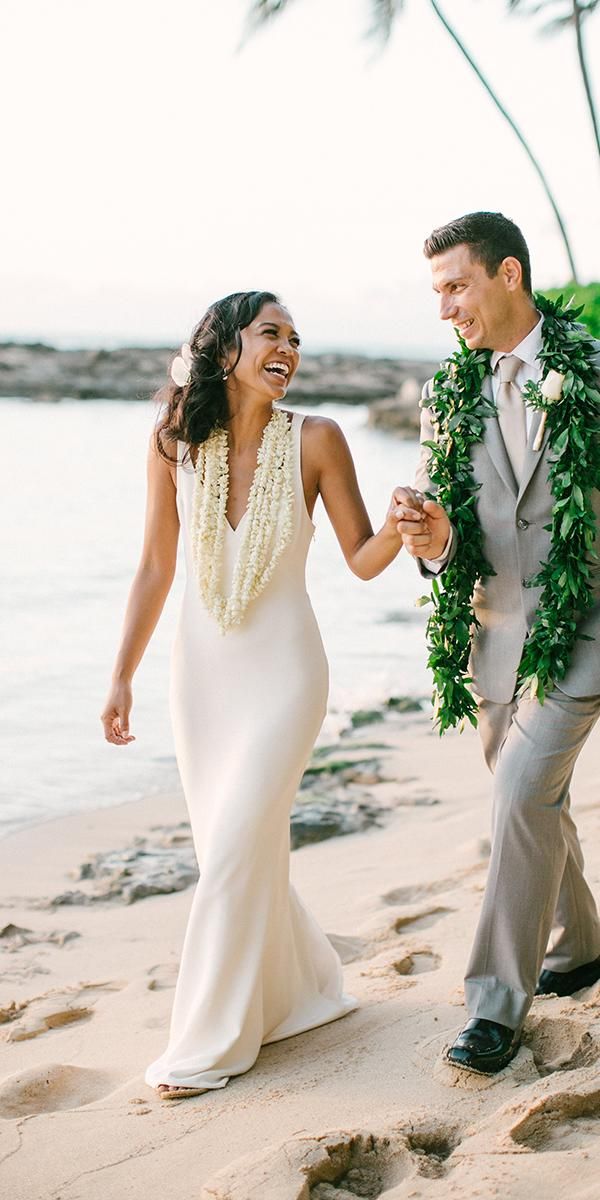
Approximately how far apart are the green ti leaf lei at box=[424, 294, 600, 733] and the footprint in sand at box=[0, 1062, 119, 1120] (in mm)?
1360

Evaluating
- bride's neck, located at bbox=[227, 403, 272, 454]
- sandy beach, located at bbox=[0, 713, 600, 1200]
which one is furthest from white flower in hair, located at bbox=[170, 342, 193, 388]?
sandy beach, located at bbox=[0, 713, 600, 1200]

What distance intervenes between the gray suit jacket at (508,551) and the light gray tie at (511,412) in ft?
0.10

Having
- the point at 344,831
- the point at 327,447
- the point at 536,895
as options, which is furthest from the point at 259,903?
the point at 344,831

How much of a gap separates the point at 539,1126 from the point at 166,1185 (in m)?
0.84

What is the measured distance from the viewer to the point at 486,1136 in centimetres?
300

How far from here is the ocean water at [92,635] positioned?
25.7ft

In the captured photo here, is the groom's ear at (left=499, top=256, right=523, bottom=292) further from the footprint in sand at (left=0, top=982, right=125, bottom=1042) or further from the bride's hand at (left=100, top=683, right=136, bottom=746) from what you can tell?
the footprint in sand at (left=0, top=982, right=125, bottom=1042)

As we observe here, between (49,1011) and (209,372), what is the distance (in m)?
2.06

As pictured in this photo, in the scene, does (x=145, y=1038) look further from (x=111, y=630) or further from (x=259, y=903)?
(x=111, y=630)

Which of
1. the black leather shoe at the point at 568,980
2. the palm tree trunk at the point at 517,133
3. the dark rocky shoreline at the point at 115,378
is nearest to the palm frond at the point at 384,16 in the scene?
the palm tree trunk at the point at 517,133

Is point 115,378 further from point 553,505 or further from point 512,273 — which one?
point 553,505

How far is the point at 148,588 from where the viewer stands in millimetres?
4078

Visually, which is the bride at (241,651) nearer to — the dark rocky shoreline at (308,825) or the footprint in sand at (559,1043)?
the footprint in sand at (559,1043)

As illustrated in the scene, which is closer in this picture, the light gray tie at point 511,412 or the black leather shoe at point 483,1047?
the black leather shoe at point 483,1047
